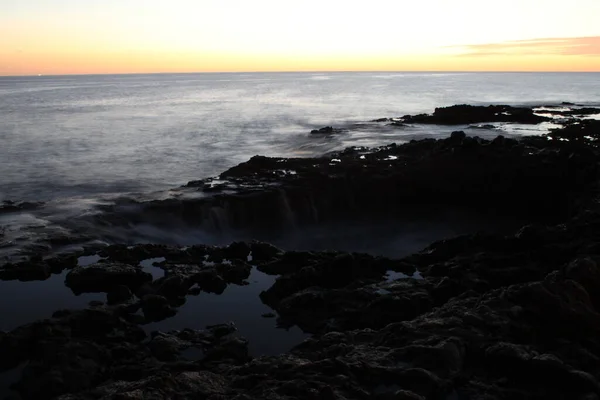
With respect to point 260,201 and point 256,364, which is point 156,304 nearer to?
point 256,364

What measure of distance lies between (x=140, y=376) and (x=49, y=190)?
1527cm

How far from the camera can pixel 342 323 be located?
26.0ft

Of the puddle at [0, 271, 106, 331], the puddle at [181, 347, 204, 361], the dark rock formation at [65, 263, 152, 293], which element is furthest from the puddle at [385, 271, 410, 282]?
the puddle at [0, 271, 106, 331]

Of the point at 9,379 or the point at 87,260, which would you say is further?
the point at 87,260

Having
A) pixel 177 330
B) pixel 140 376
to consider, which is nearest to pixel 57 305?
pixel 177 330

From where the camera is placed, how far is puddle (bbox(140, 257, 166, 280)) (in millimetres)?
10336

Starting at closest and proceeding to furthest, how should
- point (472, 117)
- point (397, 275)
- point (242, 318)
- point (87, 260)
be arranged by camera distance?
point (242, 318) < point (397, 275) < point (87, 260) < point (472, 117)

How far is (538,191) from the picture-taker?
17.1 m

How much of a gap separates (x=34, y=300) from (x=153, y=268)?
2369mm

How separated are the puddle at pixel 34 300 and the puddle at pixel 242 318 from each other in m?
1.69

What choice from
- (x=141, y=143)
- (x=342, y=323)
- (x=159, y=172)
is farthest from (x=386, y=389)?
(x=141, y=143)

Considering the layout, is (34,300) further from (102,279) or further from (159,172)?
(159,172)

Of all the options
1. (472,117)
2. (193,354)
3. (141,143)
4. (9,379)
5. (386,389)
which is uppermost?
(472,117)

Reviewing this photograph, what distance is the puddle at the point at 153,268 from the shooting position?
10.3 meters
